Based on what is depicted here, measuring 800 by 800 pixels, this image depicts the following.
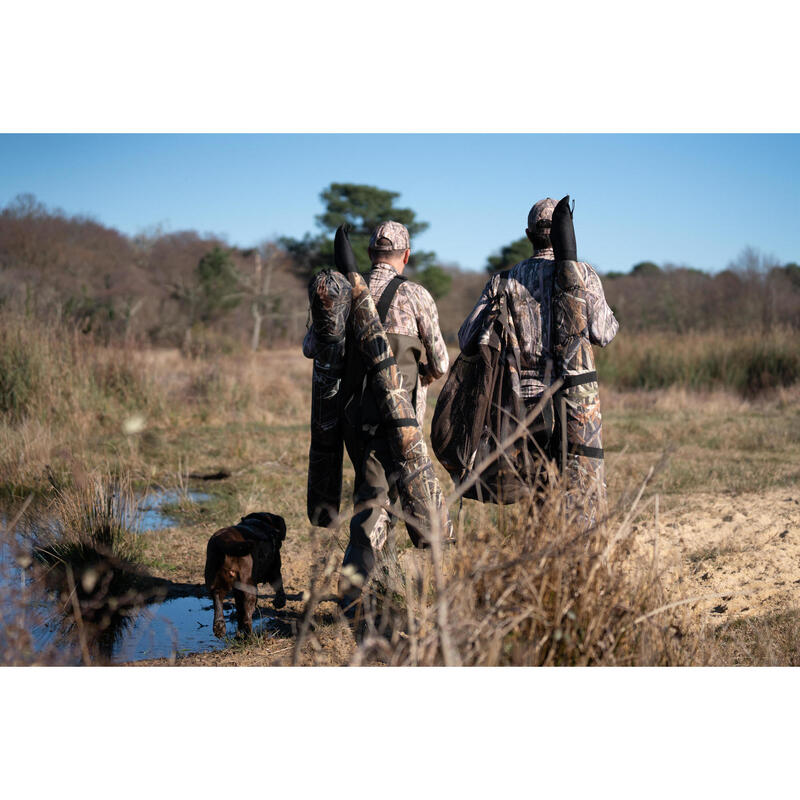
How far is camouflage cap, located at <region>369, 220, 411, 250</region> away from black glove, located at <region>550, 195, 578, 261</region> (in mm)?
800

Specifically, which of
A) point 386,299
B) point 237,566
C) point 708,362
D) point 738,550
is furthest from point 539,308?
point 708,362

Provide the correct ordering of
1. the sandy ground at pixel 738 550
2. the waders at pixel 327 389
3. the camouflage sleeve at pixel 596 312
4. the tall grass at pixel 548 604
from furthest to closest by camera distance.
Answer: the sandy ground at pixel 738 550
the camouflage sleeve at pixel 596 312
the waders at pixel 327 389
the tall grass at pixel 548 604

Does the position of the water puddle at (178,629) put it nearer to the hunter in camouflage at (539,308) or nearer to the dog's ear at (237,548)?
the dog's ear at (237,548)

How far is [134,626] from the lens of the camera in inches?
172

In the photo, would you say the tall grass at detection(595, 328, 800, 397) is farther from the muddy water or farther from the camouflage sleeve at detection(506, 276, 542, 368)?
the muddy water

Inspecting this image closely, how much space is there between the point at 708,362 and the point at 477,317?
13.6 meters

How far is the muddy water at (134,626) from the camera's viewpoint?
3.81 m

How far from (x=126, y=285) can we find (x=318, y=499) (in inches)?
859

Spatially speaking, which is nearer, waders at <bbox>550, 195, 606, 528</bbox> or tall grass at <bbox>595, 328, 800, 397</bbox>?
waders at <bbox>550, 195, 606, 528</bbox>

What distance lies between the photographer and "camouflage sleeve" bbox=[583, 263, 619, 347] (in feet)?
12.8

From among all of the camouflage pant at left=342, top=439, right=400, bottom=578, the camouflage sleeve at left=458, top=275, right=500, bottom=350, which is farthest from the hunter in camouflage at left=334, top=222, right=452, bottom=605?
the camouflage sleeve at left=458, top=275, right=500, bottom=350

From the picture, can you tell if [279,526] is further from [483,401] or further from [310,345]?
[483,401]

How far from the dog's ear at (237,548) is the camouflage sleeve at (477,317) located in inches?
60.7

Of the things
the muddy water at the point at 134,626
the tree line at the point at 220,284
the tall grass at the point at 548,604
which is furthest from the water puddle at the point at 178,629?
the tree line at the point at 220,284
